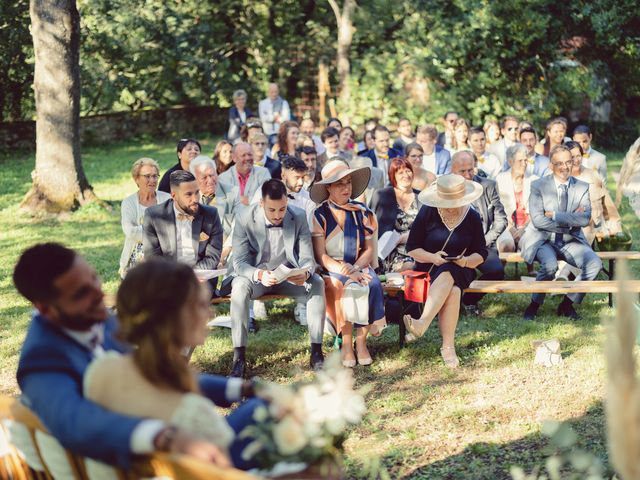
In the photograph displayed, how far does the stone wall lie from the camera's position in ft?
74.1

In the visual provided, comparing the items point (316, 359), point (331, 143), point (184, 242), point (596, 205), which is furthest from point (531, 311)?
point (331, 143)

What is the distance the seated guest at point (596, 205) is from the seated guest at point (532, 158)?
0.64m

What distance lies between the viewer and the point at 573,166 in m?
9.12

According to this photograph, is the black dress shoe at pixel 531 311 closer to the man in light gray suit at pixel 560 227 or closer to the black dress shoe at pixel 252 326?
the man in light gray suit at pixel 560 227

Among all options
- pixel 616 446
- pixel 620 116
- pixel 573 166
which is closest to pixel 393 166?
pixel 573 166

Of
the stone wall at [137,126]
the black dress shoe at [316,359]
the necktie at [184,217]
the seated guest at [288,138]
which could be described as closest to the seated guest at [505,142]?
the seated guest at [288,138]

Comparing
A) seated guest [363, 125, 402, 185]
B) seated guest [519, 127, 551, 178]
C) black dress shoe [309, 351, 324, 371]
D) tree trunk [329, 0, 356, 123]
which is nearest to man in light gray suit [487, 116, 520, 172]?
seated guest [519, 127, 551, 178]

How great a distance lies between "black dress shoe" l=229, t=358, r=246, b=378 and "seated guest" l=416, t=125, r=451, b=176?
4679 millimetres

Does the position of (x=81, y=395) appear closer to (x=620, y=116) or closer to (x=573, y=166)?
(x=573, y=166)

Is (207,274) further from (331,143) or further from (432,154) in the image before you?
(432,154)

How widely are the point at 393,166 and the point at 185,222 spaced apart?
2.20m

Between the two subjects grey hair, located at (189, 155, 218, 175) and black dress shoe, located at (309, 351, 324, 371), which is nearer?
black dress shoe, located at (309, 351, 324, 371)

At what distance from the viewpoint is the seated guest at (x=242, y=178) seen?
8719 mm

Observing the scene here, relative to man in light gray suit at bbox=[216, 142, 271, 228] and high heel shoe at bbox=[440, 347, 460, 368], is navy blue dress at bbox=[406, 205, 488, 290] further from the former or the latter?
man in light gray suit at bbox=[216, 142, 271, 228]
